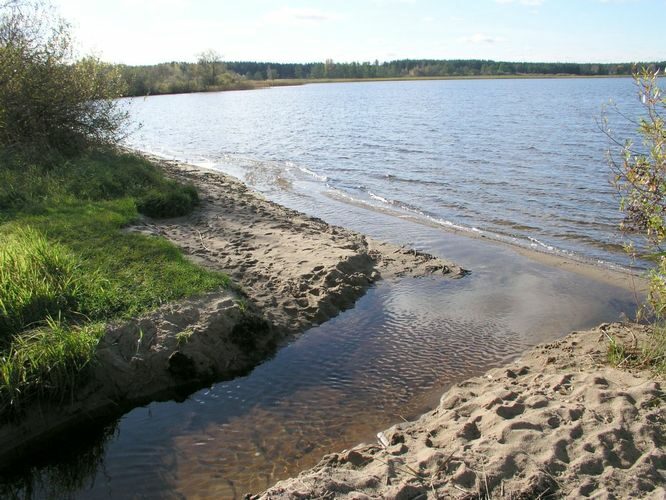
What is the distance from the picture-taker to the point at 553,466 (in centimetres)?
438

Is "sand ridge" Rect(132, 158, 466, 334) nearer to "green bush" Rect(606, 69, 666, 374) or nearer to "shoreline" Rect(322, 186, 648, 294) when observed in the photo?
"shoreline" Rect(322, 186, 648, 294)

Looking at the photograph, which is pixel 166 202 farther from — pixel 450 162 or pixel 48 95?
pixel 450 162

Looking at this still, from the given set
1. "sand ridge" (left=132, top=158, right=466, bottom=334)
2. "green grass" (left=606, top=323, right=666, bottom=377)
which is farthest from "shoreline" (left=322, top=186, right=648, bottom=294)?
"green grass" (left=606, top=323, right=666, bottom=377)

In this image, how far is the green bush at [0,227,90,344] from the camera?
658 cm

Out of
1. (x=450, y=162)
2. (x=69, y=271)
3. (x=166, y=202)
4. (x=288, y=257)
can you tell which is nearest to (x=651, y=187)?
(x=288, y=257)

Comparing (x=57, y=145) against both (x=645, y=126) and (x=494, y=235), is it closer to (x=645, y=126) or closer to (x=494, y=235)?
(x=494, y=235)

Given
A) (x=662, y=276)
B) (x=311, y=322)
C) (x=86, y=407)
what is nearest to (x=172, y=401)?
(x=86, y=407)

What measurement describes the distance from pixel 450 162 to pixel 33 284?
18.4 meters

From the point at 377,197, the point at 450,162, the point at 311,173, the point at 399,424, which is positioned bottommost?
the point at 399,424

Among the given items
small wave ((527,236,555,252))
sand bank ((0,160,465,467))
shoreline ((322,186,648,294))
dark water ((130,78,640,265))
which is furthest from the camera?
dark water ((130,78,640,265))

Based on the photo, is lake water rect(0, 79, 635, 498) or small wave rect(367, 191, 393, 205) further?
small wave rect(367, 191, 393, 205)

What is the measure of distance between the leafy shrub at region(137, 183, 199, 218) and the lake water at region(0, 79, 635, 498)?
3.84m

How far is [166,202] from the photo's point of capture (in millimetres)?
12805

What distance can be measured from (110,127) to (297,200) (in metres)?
6.21
